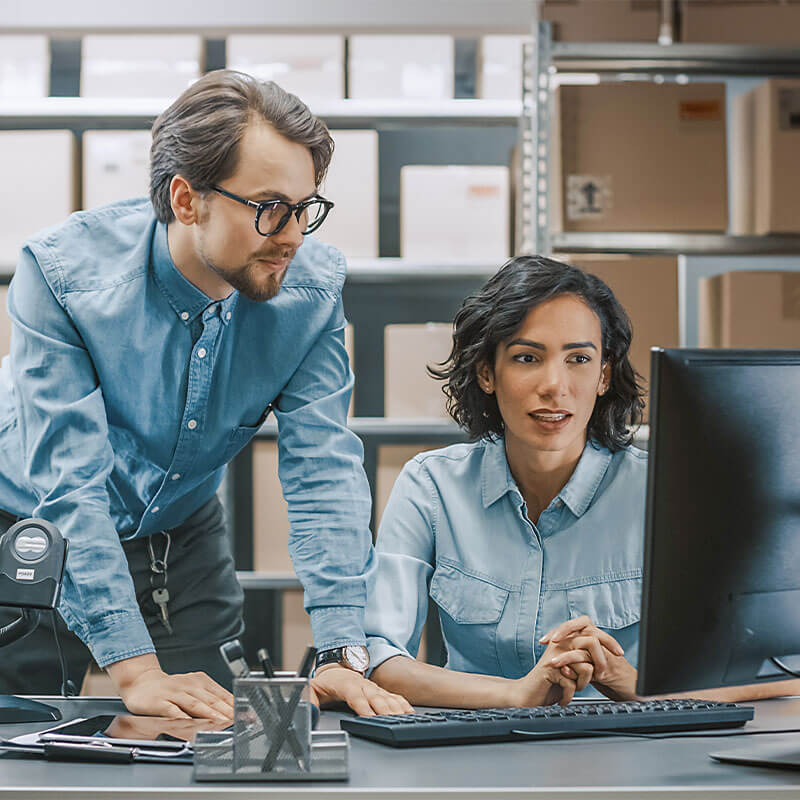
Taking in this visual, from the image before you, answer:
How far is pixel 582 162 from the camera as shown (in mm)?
2492

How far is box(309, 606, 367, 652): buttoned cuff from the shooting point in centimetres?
130

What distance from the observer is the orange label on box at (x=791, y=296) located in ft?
8.07

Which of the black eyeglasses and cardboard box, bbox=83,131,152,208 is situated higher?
cardboard box, bbox=83,131,152,208

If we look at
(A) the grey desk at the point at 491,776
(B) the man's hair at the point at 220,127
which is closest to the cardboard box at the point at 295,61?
(B) the man's hair at the point at 220,127

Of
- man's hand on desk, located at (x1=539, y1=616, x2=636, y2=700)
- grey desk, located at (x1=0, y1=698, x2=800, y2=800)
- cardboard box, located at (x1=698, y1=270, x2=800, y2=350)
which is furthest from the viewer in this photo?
cardboard box, located at (x1=698, y1=270, x2=800, y2=350)

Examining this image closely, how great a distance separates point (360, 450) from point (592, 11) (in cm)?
161

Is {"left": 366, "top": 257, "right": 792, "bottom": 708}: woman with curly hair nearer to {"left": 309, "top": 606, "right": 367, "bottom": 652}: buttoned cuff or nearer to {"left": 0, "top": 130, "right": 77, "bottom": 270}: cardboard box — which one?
{"left": 309, "top": 606, "right": 367, "bottom": 652}: buttoned cuff

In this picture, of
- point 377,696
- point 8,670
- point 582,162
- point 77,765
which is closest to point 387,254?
point 582,162

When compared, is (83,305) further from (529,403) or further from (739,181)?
(739,181)

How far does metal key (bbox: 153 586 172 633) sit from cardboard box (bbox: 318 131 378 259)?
1.30 metres

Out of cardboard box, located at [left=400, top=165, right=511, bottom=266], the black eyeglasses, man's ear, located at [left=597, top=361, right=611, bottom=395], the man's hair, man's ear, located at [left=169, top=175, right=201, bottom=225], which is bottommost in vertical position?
man's ear, located at [left=597, top=361, right=611, bottom=395]

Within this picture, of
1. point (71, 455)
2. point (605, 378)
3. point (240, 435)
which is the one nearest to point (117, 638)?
point (71, 455)

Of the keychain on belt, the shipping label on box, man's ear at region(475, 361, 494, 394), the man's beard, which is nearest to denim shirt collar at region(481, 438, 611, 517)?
man's ear at region(475, 361, 494, 394)

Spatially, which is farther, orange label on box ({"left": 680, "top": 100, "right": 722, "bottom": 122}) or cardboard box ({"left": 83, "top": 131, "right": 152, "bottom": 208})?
cardboard box ({"left": 83, "top": 131, "right": 152, "bottom": 208})
